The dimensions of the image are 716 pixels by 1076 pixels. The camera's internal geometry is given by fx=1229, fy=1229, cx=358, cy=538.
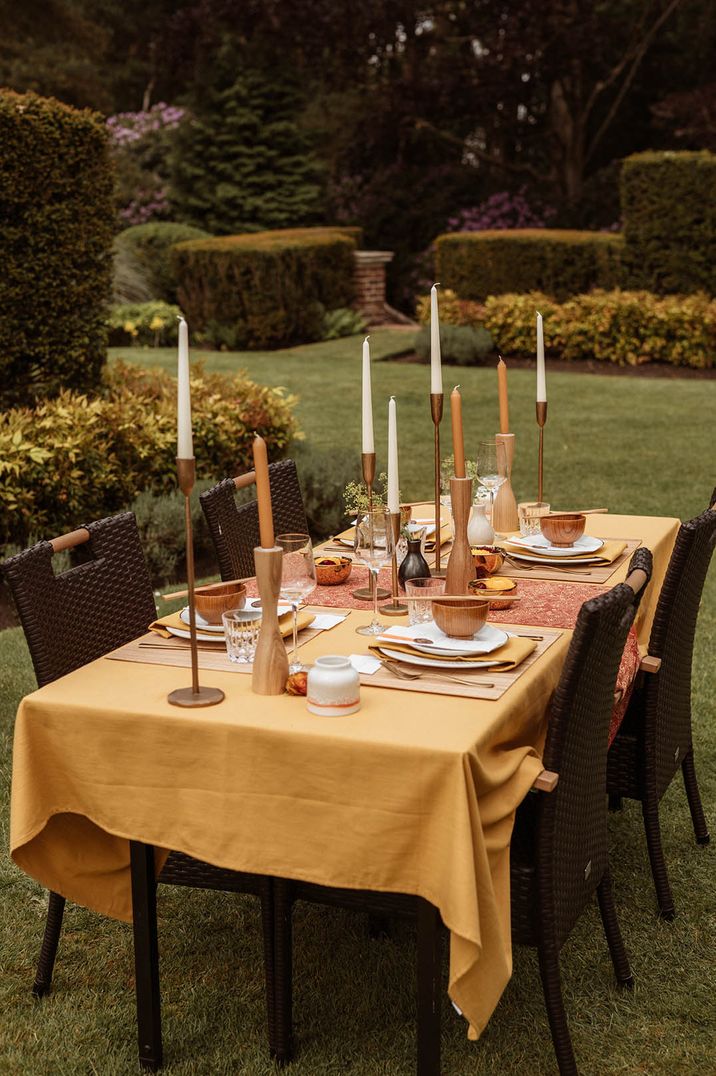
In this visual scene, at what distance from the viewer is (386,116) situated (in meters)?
23.6

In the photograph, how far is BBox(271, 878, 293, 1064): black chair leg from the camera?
9.78ft

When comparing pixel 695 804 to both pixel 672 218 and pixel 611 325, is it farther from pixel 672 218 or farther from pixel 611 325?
pixel 672 218

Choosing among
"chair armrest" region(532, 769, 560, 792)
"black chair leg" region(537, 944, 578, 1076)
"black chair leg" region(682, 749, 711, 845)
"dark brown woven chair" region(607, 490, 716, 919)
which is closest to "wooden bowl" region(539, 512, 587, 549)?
"dark brown woven chair" region(607, 490, 716, 919)

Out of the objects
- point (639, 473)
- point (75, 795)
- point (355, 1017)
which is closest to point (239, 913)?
point (355, 1017)

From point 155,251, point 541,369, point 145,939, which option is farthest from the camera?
point 155,251

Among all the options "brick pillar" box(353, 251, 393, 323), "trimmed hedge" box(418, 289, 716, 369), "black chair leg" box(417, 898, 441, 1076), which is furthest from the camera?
"brick pillar" box(353, 251, 393, 323)

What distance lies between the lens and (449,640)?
3156 mm

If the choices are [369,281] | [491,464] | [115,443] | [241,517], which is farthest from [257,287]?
[491,464]

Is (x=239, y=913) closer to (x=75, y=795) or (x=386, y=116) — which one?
(x=75, y=795)

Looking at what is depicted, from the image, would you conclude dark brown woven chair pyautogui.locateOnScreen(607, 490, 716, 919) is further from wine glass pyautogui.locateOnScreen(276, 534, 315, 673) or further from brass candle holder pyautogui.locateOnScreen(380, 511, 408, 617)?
wine glass pyautogui.locateOnScreen(276, 534, 315, 673)

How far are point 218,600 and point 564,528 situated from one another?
4.61 ft

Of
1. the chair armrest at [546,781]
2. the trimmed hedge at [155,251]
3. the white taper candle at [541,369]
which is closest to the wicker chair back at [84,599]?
the chair armrest at [546,781]

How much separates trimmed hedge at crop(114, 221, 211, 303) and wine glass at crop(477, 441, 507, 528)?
16.5 meters

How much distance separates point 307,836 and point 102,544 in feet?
4.26
